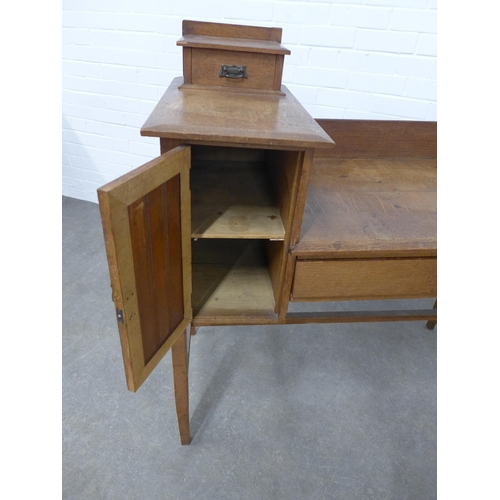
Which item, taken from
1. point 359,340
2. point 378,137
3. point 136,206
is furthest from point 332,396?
point 136,206

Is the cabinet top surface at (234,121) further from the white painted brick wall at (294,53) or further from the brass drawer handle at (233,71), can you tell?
the white painted brick wall at (294,53)

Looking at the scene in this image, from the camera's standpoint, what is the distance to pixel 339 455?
1.31m

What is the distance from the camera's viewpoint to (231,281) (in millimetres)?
1161

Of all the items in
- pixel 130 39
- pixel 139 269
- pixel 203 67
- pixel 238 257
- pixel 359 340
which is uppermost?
pixel 130 39

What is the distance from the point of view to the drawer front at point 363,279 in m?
0.98

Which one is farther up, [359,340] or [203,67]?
[203,67]

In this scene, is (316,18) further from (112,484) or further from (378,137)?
(112,484)

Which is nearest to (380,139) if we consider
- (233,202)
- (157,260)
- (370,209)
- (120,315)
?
(370,209)

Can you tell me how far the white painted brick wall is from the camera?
1.74 m

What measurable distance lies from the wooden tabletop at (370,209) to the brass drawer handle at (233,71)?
412 mm

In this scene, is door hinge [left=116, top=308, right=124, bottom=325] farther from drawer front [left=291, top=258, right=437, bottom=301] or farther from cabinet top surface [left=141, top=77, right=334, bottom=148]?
drawer front [left=291, top=258, right=437, bottom=301]

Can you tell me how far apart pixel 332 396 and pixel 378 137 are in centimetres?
106

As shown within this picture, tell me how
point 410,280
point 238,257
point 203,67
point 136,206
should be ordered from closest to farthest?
point 136,206 < point 410,280 < point 203,67 < point 238,257

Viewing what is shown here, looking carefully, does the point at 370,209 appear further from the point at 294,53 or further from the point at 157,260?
the point at 294,53
